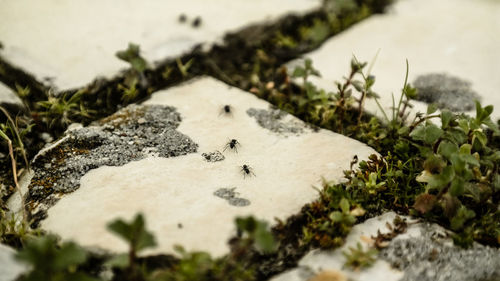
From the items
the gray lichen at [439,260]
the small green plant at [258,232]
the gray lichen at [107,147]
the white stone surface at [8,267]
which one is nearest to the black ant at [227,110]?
the gray lichen at [107,147]

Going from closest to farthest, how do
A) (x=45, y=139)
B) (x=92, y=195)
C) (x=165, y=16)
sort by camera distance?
(x=92, y=195), (x=45, y=139), (x=165, y=16)

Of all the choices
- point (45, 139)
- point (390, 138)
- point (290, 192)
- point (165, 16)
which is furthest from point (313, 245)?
point (165, 16)

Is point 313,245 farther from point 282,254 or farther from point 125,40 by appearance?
point 125,40

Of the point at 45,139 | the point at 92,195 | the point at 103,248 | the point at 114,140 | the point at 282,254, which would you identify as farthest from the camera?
the point at 45,139

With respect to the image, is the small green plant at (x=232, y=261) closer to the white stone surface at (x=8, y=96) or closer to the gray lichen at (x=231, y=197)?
the gray lichen at (x=231, y=197)

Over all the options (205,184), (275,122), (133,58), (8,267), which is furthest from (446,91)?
(8,267)

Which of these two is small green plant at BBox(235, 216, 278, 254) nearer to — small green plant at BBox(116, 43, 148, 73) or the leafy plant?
the leafy plant

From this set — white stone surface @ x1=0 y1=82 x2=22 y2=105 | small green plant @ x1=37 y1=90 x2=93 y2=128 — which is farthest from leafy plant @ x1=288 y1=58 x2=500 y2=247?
white stone surface @ x1=0 y1=82 x2=22 y2=105

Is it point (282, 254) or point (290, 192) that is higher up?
point (290, 192)
